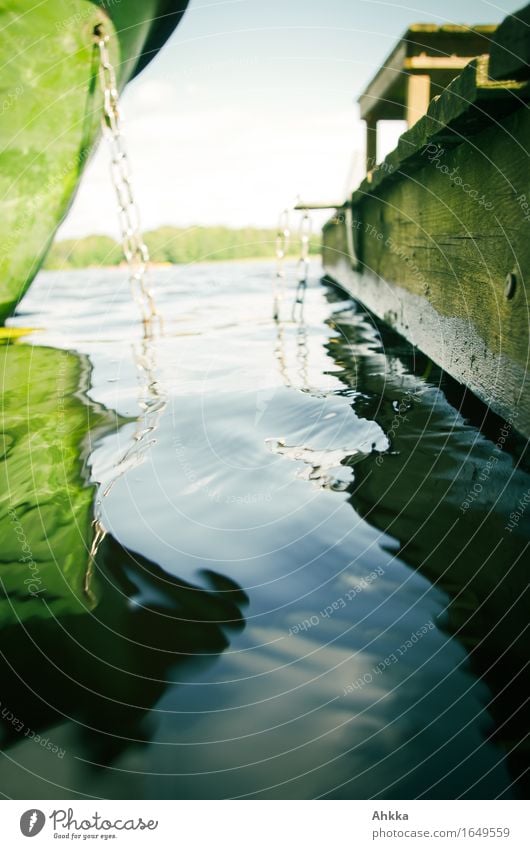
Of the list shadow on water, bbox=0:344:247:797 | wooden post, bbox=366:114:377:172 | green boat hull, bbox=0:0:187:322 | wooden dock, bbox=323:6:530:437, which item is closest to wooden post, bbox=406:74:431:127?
wooden dock, bbox=323:6:530:437

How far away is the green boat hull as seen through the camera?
4895 mm

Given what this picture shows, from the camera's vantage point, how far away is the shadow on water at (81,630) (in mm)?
1579

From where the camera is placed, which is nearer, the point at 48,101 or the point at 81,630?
the point at 81,630

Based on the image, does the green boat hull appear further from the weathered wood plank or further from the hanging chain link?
the weathered wood plank

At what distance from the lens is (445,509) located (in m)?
2.57

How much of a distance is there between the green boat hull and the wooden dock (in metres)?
2.78

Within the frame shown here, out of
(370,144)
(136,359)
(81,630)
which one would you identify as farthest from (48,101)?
(370,144)

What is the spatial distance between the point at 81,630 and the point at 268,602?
0.62m

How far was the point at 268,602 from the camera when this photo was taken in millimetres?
2062

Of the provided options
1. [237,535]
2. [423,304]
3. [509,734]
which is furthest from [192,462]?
[423,304]

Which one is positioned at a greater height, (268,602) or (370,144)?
(370,144)

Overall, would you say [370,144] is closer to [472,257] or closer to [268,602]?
[472,257]

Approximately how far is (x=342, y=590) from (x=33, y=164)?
5.18 meters

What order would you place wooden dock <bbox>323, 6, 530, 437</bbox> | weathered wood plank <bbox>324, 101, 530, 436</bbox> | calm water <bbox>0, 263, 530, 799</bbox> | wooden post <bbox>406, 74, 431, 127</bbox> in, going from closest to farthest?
1. calm water <bbox>0, 263, 530, 799</bbox>
2. wooden dock <bbox>323, 6, 530, 437</bbox>
3. weathered wood plank <bbox>324, 101, 530, 436</bbox>
4. wooden post <bbox>406, 74, 431, 127</bbox>
